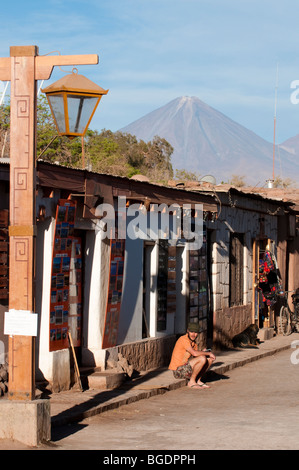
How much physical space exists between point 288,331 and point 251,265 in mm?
2470

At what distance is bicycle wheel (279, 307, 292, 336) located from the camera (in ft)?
74.2

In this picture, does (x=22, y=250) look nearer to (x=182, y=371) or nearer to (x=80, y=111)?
(x=80, y=111)

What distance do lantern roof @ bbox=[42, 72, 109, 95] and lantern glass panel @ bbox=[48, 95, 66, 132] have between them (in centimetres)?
9

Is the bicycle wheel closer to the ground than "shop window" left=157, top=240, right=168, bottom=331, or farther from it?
closer to the ground

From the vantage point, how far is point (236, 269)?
2067 cm

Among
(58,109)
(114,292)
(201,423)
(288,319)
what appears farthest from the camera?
(288,319)

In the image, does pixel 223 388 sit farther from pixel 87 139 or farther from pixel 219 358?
pixel 87 139

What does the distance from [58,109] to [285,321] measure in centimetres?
1595

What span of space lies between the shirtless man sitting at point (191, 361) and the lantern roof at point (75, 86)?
5865 millimetres

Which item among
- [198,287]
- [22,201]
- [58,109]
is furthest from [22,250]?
[198,287]

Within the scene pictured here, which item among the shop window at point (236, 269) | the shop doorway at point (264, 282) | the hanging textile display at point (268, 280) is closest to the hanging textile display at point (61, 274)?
the shop window at point (236, 269)

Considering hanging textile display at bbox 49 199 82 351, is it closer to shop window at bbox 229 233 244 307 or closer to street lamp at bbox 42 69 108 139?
street lamp at bbox 42 69 108 139

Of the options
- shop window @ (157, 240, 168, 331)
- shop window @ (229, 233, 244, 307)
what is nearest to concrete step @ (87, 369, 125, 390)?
shop window @ (157, 240, 168, 331)
